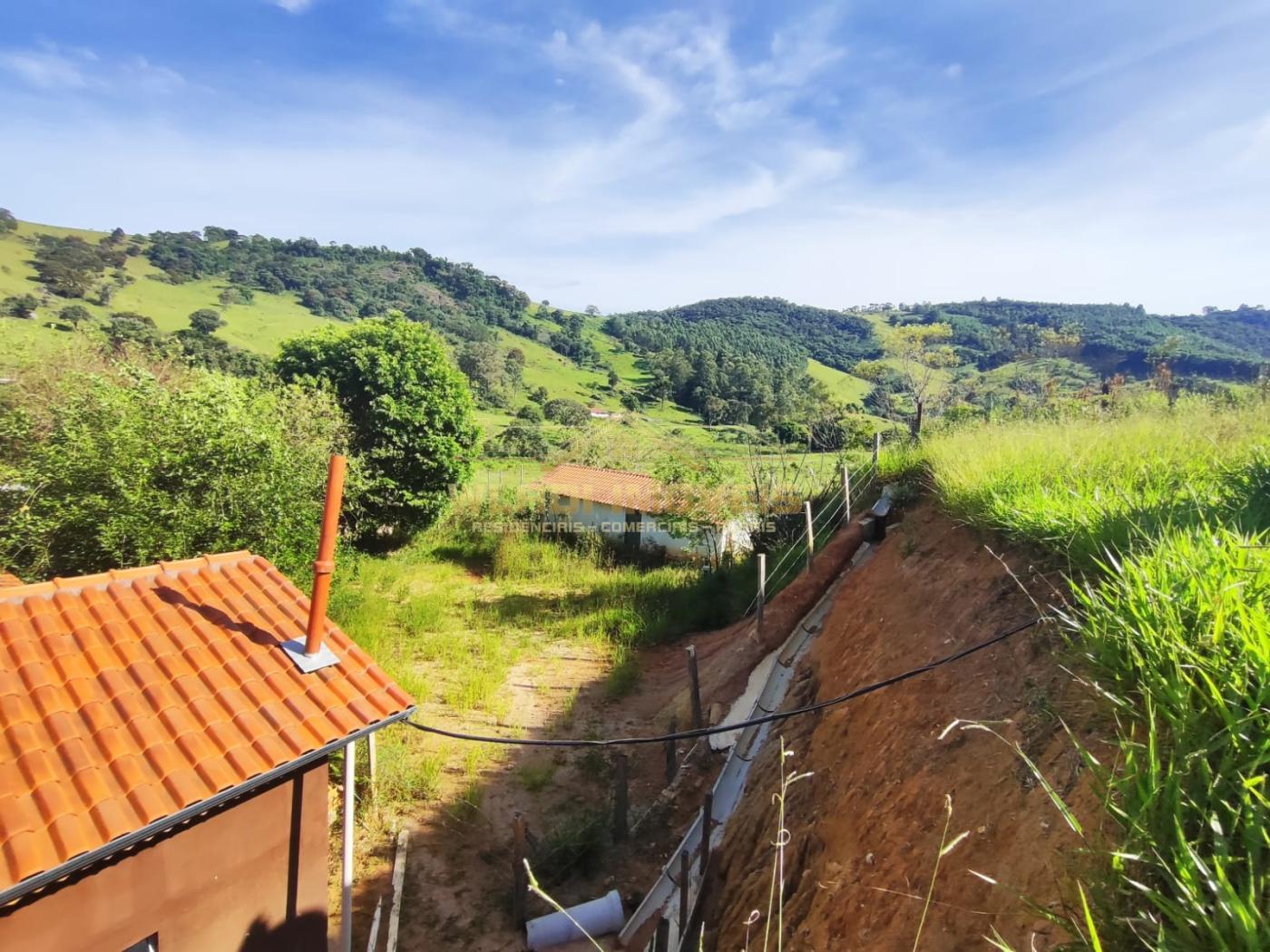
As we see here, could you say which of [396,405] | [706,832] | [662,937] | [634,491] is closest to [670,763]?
[706,832]

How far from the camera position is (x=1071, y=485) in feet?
15.6

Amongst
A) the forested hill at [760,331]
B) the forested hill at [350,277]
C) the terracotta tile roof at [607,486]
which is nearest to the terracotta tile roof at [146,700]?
the terracotta tile roof at [607,486]

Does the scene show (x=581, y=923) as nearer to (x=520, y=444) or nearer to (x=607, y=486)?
(x=607, y=486)

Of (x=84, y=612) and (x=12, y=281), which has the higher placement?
(x=12, y=281)

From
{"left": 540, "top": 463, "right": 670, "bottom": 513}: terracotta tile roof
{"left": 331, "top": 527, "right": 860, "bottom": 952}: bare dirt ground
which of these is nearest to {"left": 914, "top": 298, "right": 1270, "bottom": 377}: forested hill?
{"left": 540, "top": 463, "right": 670, "bottom": 513}: terracotta tile roof

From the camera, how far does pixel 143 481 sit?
7348mm

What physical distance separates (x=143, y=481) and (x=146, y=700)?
17.5 ft

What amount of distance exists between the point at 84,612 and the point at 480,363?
159ft

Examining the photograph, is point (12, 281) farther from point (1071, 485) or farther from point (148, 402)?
point (1071, 485)

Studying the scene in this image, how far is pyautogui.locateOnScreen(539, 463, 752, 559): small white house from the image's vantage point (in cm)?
1569

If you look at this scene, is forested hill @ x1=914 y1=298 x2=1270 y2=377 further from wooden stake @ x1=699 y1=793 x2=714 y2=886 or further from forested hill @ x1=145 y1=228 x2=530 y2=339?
forested hill @ x1=145 y1=228 x2=530 y2=339

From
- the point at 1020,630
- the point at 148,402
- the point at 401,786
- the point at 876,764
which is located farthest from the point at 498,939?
the point at 148,402

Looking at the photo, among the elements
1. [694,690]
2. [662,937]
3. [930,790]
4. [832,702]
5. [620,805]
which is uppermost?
[832,702]

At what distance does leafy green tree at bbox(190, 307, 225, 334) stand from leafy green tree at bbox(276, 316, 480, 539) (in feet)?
122
